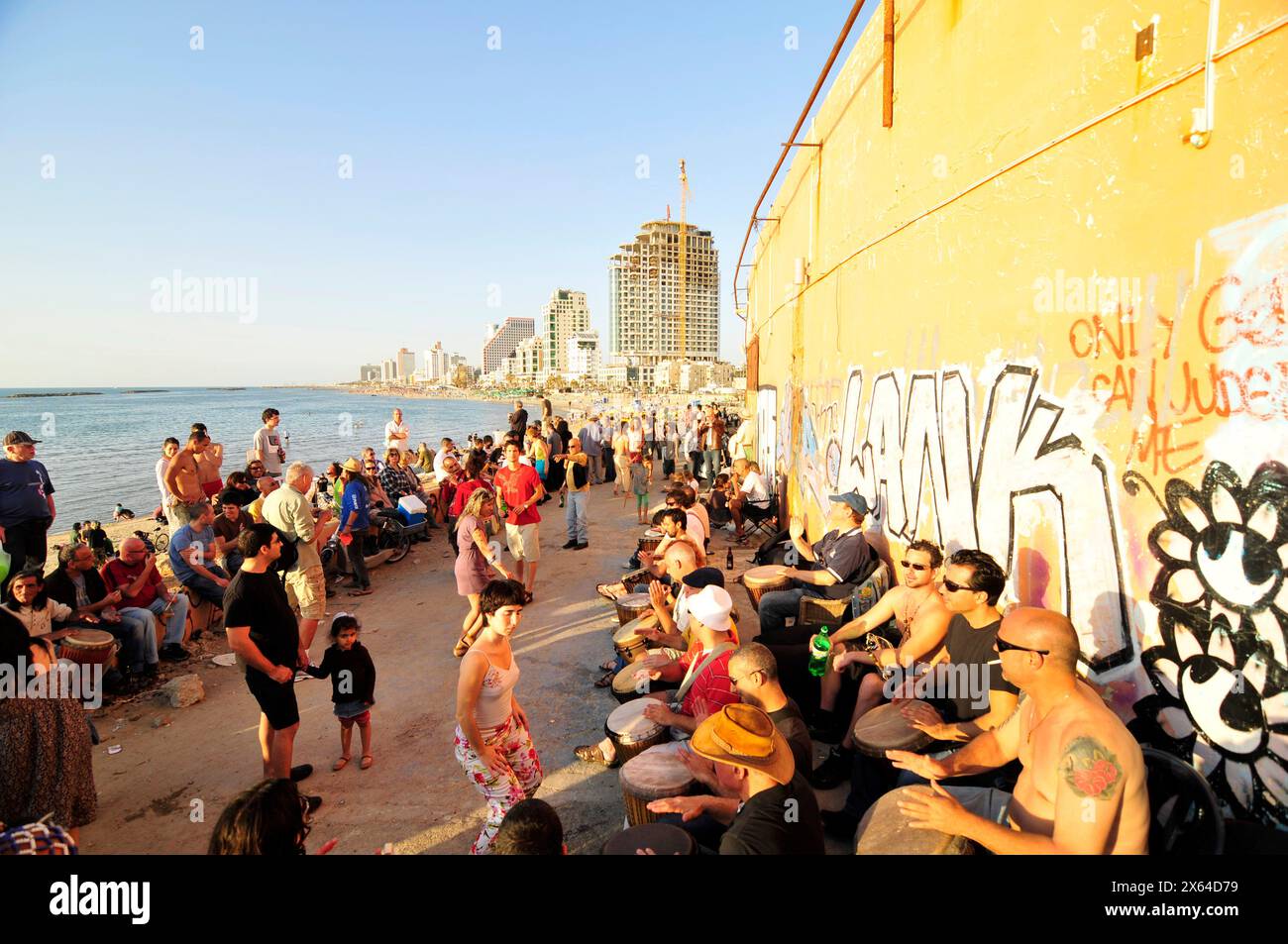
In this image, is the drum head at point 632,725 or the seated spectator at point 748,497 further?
the seated spectator at point 748,497

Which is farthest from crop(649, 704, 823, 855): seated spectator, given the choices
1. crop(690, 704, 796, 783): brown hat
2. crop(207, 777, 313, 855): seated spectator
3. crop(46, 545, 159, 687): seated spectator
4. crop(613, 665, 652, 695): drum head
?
crop(46, 545, 159, 687): seated spectator

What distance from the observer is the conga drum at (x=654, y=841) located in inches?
109

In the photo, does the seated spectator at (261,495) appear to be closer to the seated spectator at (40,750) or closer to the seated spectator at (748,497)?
the seated spectator at (40,750)

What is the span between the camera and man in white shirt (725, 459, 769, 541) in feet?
36.6

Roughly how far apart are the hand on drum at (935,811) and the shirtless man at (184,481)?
9466 mm

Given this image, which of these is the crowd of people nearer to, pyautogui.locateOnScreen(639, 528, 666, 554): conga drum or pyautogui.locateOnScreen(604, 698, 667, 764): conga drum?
pyautogui.locateOnScreen(604, 698, 667, 764): conga drum

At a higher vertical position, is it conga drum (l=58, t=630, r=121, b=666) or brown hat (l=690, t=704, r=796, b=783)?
brown hat (l=690, t=704, r=796, b=783)

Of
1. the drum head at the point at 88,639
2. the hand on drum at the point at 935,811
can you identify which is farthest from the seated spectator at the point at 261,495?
the hand on drum at the point at 935,811

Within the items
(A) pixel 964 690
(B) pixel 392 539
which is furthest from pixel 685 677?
(B) pixel 392 539

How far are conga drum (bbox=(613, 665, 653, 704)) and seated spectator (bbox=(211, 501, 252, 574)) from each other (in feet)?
19.3

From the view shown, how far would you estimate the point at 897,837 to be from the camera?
278cm

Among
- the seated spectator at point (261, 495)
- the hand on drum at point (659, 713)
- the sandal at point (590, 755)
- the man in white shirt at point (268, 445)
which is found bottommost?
the sandal at point (590, 755)
